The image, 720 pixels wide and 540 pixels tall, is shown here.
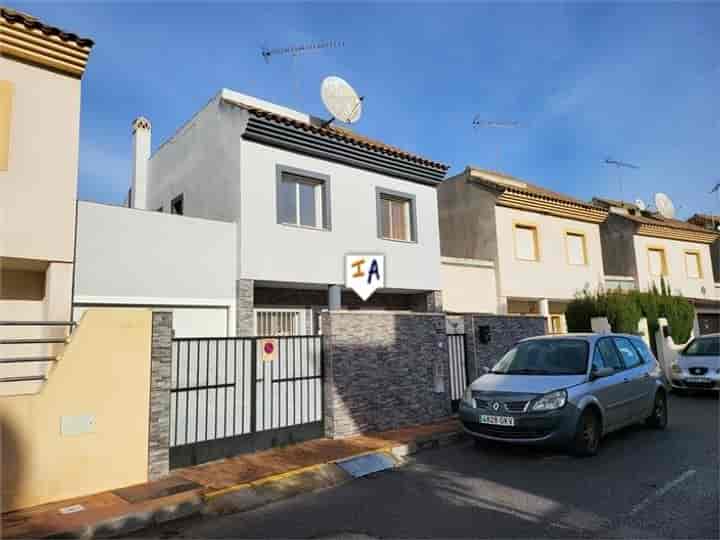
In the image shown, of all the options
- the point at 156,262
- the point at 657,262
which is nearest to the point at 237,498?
the point at 156,262

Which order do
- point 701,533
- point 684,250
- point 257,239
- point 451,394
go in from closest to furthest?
point 701,533
point 451,394
point 257,239
point 684,250

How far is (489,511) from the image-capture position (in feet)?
15.7

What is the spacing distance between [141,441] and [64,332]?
3072 millimetres

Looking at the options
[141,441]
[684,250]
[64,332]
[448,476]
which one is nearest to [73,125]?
[64,332]

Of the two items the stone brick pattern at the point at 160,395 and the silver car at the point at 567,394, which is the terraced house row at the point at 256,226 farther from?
the silver car at the point at 567,394

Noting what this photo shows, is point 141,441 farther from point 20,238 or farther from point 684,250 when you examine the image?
point 684,250

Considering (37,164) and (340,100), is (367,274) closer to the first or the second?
(340,100)

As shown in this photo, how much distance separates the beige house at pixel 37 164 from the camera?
7.40m

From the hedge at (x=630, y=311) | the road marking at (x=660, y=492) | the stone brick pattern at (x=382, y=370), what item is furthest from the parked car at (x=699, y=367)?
the road marking at (x=660, y=492)

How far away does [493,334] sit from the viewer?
10781 mm

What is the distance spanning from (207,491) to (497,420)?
3.82 m

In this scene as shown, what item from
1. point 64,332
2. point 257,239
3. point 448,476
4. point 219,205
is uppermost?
point 219,205

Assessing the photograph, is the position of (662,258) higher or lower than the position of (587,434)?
higher

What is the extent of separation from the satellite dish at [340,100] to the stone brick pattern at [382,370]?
6.47 meters
